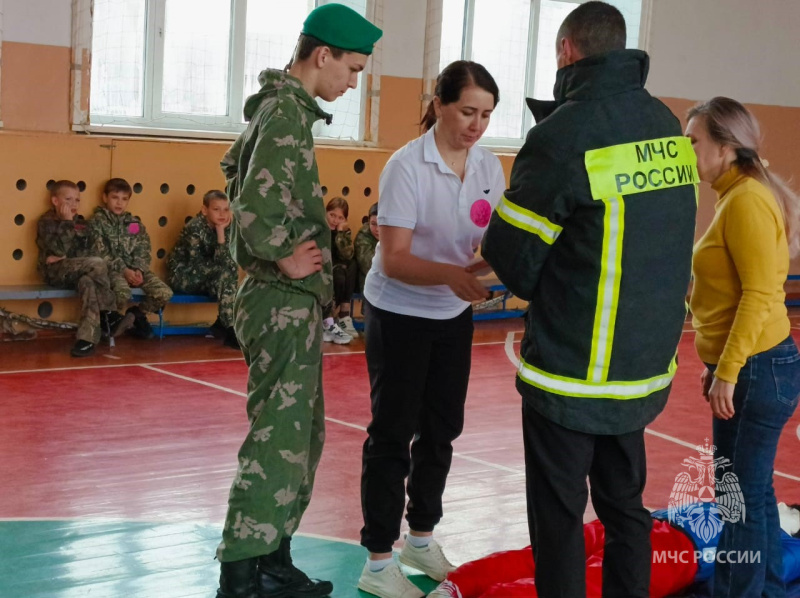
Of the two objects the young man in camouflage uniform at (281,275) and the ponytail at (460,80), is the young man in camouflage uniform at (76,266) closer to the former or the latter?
the young man in camouflage uniform at (281,275)

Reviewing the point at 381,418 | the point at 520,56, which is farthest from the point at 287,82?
the point at 520,56

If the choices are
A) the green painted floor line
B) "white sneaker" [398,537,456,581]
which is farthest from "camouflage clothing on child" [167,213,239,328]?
"white sneaker" [398,537,456,581]

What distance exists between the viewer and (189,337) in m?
8.11

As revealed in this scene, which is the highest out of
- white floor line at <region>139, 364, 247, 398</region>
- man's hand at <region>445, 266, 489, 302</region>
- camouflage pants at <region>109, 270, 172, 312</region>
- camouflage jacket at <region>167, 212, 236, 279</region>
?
man's hand at <region>445, 266, 489, 302</region>

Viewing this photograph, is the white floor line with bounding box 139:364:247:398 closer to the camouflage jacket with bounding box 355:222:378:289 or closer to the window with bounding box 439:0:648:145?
the camouflage jacket with bounding box 355:222:378:289

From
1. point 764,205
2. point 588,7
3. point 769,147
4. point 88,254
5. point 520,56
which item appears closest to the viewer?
Result: point 588,7

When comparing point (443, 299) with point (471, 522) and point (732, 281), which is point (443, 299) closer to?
point (732, 281)

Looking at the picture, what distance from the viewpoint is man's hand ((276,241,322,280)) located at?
2.95 metres

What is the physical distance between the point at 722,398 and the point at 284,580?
1.43 m

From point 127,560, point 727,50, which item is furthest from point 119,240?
point 727,50

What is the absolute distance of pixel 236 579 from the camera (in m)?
3.05

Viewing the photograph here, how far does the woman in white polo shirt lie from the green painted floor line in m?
0.33

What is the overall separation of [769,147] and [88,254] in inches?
321

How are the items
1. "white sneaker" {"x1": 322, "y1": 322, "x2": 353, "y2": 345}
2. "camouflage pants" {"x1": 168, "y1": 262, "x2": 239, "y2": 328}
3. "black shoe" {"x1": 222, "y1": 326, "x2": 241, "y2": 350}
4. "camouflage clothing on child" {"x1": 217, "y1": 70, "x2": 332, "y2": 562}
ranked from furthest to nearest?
"white sneaker" {"x1": 322, "y1": 322, "x2": 353, "y2": 345} < "camouflage pants" {"x1": 168, "y1": 262, "x2": 239, "y2": 328} < "black shoe" {"x1": 222, "y1": 326, "x2": 241, "y2": 350} < "camouflage clothing on child" {"x1": 217, "y1": 70, "x2": 332, "y2": 562}
